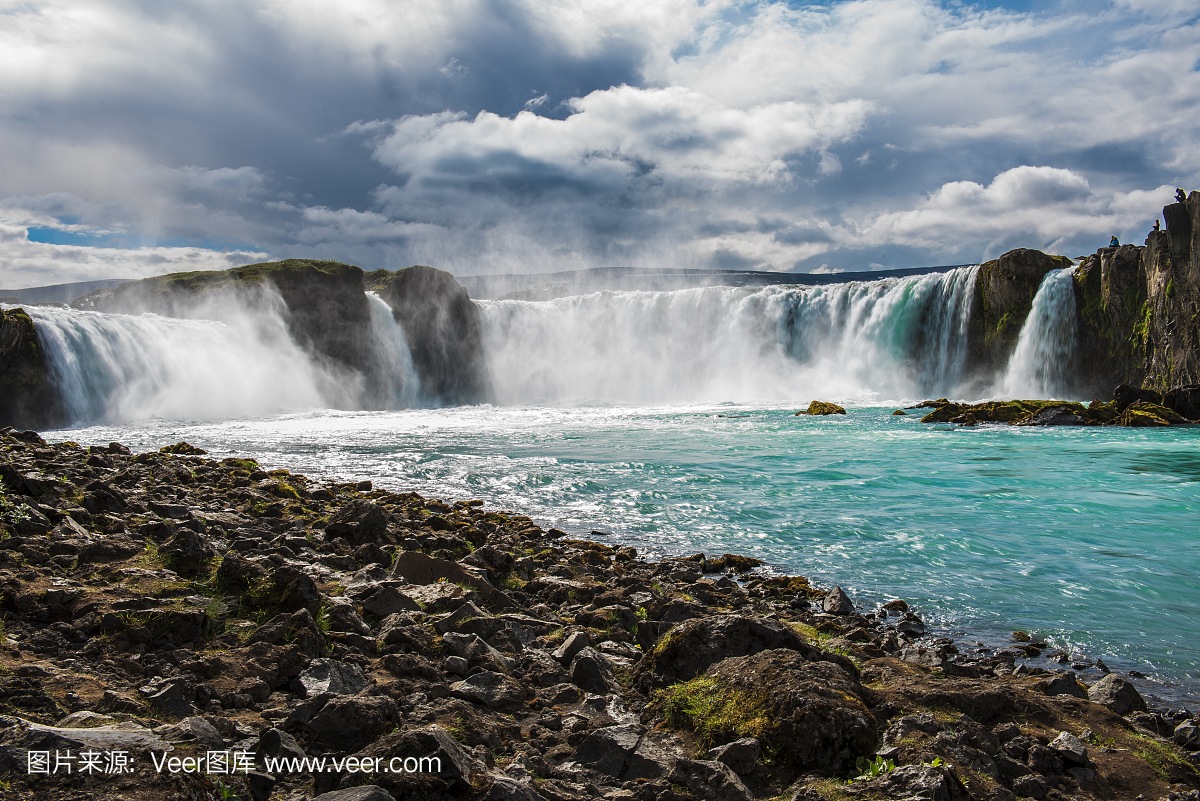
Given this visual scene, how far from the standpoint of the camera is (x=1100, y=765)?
4742 millimetres

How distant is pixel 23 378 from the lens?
121 feet

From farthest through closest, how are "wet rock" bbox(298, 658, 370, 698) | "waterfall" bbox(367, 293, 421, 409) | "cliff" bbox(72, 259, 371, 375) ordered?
"waterfall" bbox(367, 293, 421, 409), "cliff" bbox(72, 259, 371, 375), "wet rock" bbox(298, 658, 370, 698)

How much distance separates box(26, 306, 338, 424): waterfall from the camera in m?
38.8

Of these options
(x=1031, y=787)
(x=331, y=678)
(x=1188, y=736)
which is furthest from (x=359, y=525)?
(x=1188, y=736)

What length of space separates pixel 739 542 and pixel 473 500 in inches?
233

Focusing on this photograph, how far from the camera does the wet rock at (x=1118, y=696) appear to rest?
590 cm

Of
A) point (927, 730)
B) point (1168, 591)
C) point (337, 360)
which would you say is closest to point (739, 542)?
point (1168, 591)

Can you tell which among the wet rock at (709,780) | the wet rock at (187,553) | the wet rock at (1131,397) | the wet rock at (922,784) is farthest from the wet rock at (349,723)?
the wet rock at (1131,397)

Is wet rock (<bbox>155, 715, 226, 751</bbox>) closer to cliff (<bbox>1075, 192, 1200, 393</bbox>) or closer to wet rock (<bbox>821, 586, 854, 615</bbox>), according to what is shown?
wet rock (<bbox>821, 586, 854, 615</bbox>)

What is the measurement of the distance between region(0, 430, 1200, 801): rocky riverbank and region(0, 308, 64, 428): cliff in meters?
36.3

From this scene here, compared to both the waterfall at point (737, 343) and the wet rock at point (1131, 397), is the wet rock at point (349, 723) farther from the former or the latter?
the waterfall at point (737, 343)

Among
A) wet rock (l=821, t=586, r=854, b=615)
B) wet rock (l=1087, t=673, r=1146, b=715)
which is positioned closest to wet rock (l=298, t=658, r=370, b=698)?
wet rock (l=821, t=586, r=854, b=615)

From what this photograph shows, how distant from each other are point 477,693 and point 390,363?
60.4m

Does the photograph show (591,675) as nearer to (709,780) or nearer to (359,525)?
(709,780)
